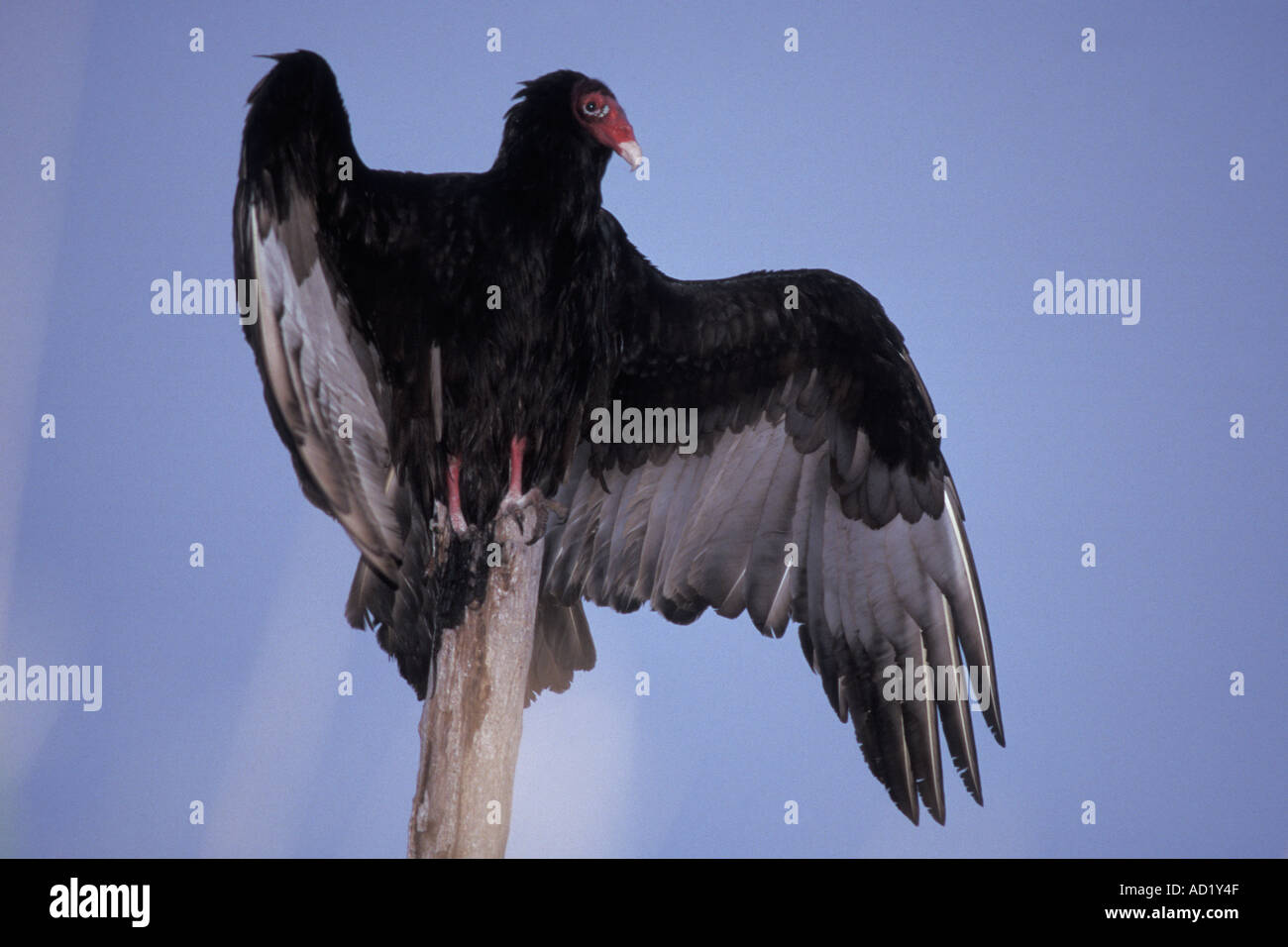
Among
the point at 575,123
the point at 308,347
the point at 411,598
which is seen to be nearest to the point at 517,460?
the point at 411,598

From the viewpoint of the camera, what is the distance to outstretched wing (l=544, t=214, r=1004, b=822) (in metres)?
5.37

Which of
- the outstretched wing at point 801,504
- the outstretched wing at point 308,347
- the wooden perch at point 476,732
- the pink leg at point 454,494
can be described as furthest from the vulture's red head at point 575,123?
the wooden perch at point 476,732

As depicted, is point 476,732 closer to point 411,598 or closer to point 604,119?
point 411,598

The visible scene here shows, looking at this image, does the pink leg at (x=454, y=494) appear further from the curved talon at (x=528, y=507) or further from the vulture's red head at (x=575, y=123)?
the vulture's red head at (x=575, y=123)

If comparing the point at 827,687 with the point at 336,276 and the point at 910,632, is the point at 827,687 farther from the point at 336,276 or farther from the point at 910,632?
the point at 336,276

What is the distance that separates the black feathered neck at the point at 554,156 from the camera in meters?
4.83

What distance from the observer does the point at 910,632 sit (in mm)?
5590

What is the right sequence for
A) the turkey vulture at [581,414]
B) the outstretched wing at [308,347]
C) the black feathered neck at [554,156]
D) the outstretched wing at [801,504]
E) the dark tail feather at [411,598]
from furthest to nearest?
the outstretched wing at [801,504] < the black feathered neck at [554,156] < the dark tail feather at [411,598] < the turkey vulture at [581,414] < the outstretched wing at [308,347]

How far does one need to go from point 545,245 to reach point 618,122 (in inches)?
24.6

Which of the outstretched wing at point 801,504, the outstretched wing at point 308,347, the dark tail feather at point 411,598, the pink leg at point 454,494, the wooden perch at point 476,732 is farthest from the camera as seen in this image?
the outstretched wing at point 801,504

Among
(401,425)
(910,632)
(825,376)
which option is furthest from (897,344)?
(401,425)

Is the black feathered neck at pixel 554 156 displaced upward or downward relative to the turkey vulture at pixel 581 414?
upward

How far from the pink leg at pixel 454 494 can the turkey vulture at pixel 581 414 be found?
0.01 metres
